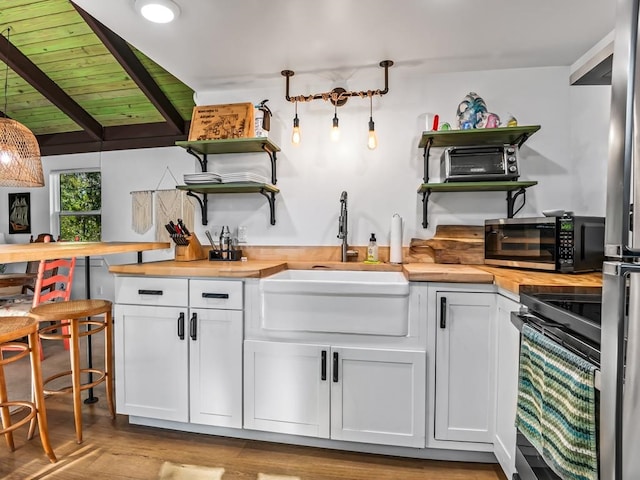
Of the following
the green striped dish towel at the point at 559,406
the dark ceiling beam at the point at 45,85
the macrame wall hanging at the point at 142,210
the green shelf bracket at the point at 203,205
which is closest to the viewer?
the green striped dish towel at the point at 559,406

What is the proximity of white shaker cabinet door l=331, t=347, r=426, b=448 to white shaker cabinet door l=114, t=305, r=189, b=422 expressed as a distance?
85cm

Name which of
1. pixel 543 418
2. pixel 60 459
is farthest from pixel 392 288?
pixel 60 459

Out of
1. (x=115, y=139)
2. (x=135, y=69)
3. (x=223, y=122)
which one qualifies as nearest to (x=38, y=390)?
(x=223, y=122)

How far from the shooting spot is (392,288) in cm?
172

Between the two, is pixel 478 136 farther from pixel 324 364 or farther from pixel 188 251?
pixel 188 251

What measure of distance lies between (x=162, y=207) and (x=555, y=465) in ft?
15.4

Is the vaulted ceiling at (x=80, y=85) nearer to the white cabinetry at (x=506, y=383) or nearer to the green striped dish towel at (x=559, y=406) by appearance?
the white cabinetry at (x=506, y=383)

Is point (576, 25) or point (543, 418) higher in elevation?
point (576, 25)

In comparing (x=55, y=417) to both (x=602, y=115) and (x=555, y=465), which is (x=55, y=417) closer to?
(x=555, y=465)

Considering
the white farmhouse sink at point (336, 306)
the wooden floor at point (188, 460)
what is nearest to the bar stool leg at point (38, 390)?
the wooden floor at point (188, 460)

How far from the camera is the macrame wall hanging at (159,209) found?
14.9ft

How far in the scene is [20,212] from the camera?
16.9 feet

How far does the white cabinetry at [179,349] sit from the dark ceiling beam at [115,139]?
10.0 ft

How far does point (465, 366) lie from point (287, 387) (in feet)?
2.93
